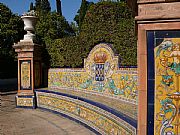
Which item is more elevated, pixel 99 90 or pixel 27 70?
pixel 27 70

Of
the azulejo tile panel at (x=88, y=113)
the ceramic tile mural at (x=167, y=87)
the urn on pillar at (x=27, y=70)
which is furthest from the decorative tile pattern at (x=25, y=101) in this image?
the ceramic tile mural at (x=167, y=87)

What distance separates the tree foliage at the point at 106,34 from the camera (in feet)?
25.6

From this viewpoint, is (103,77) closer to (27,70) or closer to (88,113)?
(88,113)

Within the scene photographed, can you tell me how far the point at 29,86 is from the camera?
10500 mm

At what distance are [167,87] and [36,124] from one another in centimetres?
516

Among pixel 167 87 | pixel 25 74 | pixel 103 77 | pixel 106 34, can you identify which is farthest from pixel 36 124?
Result: pixel 167 87

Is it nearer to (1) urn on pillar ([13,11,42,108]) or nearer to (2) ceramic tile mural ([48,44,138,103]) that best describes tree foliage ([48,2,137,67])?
(2) ceramic tile mural ([48,44,138,103])

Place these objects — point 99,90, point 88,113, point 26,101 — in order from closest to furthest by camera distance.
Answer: point 88,113 → point 99,90 → point 26,101

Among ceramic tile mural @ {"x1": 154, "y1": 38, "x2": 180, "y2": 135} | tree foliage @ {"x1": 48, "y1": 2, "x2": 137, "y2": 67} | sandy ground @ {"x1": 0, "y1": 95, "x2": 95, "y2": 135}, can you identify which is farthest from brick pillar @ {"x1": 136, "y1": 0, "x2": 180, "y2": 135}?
tree foliage @ {"x1": 48, "y1": 2, "x2": 137, "y2": 67}

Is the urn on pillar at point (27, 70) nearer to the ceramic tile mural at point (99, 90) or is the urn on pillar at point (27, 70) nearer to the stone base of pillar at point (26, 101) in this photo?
the stone base of pillar at point (26, 101)

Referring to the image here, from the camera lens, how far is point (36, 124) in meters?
7.50

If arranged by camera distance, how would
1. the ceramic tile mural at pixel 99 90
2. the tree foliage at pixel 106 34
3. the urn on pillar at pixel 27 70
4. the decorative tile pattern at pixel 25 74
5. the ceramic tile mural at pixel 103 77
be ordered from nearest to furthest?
the ceramic tile mural at pixel 99 90 < the ceramic tile mural at pixel 103 77 < the tree foliage at pixel 106 34 < the urn on pillar at pixel 27 70 < the decorative tile pattern at pixel 25 74

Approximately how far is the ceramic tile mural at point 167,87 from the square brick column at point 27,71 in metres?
7.73

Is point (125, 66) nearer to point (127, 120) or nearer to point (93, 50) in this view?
point (93, 50)
